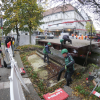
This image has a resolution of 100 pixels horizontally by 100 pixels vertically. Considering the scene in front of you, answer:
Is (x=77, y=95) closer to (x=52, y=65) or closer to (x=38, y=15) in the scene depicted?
(x=52, y=65)

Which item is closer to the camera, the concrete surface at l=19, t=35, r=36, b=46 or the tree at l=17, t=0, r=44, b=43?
the tree at l=17, t=0, r=44, b=43

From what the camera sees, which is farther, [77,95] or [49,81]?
[49,81]

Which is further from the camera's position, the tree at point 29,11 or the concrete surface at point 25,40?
the concrete surface at point 25,40

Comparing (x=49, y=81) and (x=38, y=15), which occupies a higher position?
(x=38, y=15)

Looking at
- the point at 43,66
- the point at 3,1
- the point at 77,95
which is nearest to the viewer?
the point at 77,95

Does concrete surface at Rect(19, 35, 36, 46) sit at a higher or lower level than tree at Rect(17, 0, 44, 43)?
lower

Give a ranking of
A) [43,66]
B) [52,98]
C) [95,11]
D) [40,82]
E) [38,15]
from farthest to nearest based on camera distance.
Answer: [38,15] < [43,66] < [95,11] < [40,82] < [52,98]

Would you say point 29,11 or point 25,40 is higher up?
point 29,11

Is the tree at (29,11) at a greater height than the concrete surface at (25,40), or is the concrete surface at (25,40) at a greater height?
the tree at (29,11)

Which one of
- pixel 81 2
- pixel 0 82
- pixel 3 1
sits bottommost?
pixel 0 82

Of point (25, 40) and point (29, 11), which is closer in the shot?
point (29, 11)

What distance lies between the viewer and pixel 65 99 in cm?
287

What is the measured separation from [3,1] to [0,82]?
527 inches

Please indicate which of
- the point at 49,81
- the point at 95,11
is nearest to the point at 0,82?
the point at 49,81
